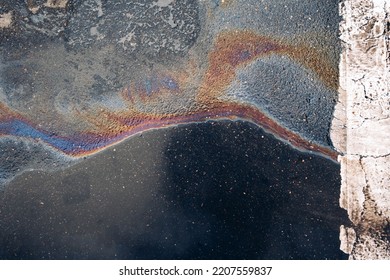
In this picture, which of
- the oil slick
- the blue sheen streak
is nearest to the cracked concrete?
the oil slick

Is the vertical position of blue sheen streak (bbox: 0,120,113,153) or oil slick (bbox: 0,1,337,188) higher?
oil slick (bbox: 0,1,337,188)

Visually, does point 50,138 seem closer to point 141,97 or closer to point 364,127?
point 141,97


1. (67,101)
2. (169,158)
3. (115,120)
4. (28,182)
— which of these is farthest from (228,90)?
(28,182)

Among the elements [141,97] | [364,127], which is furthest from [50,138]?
[364,127]

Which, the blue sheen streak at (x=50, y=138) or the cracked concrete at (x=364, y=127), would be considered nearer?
the cracked concrete at (x=364, y=127)

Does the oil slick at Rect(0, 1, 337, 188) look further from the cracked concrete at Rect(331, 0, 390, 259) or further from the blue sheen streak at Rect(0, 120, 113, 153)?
the cracked concrete at Rect(331, 0, 390, 259)

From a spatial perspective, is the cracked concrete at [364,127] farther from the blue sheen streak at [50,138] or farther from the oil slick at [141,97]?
the blue sheen streak at [50,138]

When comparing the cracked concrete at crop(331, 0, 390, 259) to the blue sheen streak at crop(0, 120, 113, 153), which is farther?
the blue sheen streak at crop(0, 120, 113, 153)

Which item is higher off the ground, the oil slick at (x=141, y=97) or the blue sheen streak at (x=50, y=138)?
the oil slick at (x=141, y=97)

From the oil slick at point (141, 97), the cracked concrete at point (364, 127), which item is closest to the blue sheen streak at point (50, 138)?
the oil slick at point (141, 97)
